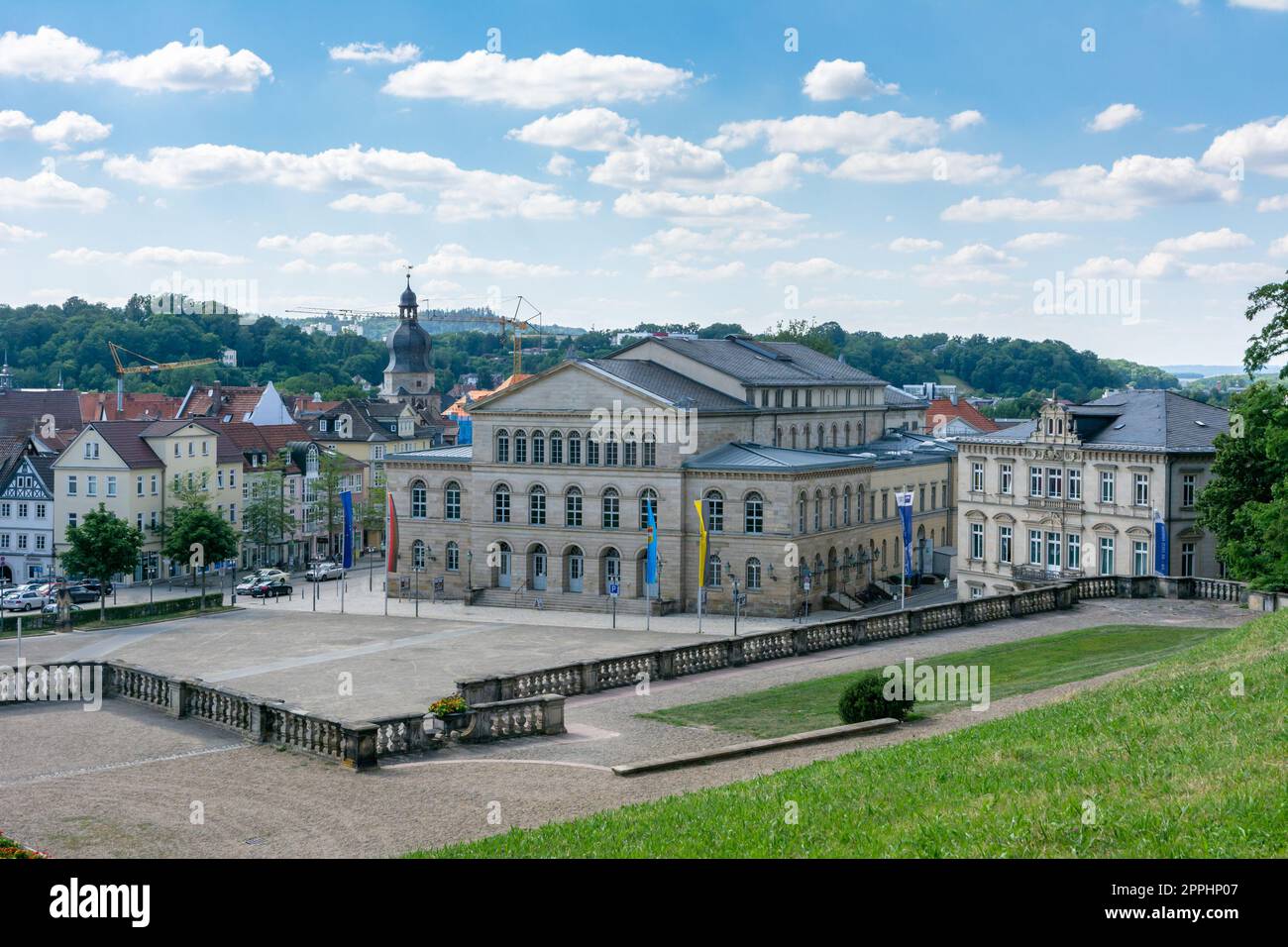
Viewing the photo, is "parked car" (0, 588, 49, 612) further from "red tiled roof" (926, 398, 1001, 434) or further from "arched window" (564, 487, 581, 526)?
"red tiled roof" (926, 398, 1001, 434)

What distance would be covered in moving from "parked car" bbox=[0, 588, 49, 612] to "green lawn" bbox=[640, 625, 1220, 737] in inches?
2264

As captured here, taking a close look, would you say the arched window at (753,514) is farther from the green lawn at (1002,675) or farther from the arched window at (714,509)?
the green lawn at (1002,675)

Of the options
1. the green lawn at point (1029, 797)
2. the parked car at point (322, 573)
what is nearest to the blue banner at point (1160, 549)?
the green lawn at point (1029, 797)

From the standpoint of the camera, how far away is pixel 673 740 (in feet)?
104

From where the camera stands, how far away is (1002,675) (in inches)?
1524

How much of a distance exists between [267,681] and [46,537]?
50208 millimetres

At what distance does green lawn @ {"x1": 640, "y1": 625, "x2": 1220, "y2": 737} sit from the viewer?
3381cm

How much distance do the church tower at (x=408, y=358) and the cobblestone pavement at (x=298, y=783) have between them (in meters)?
143

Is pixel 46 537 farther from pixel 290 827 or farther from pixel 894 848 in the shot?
pixel 894 848

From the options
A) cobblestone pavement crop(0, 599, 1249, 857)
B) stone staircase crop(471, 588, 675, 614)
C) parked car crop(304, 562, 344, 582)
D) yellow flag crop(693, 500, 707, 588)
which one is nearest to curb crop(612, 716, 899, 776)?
cobblestone pavement crop(0, 599, 1249, 857)

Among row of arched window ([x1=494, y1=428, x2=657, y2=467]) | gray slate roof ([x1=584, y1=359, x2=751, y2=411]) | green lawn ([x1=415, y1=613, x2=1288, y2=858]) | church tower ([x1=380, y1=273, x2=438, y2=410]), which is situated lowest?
green lawn ([x1=415, y1=613, x2=1288, y2=858])

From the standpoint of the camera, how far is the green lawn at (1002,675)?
33812 millimetres
